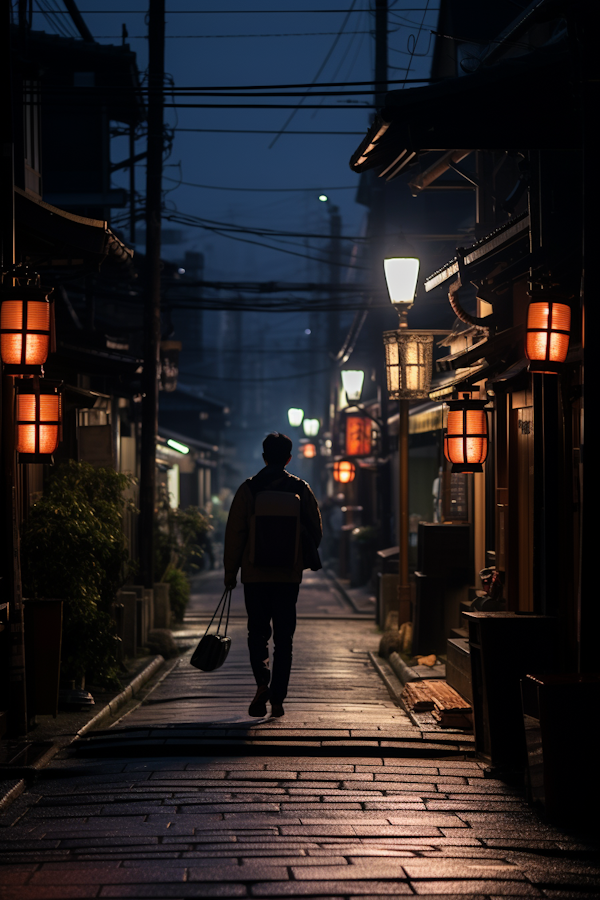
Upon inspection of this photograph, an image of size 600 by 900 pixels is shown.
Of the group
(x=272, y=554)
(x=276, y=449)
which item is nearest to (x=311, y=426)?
(x=276, y=449)

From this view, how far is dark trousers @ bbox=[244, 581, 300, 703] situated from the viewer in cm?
927

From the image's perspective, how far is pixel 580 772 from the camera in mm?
5996

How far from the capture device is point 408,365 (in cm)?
1455

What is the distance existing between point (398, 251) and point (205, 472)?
36283 mm

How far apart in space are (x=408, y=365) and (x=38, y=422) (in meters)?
6.16

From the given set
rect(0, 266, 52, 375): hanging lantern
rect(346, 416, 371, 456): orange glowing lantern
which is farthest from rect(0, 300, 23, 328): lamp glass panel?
rect(346, 416, 371, 456): orange glowing lantern

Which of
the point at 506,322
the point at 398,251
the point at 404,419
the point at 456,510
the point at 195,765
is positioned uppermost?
the point at 398,251

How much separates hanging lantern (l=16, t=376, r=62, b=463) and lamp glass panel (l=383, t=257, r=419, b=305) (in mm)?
5961

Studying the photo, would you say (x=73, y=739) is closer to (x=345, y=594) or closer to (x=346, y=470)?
(x=345, y=594)

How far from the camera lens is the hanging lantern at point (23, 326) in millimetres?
8859

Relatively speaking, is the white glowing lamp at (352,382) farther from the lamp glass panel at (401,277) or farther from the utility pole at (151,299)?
the lamp glass panel at (401,277)

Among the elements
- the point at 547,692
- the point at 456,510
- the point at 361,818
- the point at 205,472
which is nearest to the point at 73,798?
the point at 361,818

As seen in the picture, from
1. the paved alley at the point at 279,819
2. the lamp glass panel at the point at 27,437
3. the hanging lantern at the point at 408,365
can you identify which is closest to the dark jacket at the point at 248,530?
the paved alley at the point at 279,819

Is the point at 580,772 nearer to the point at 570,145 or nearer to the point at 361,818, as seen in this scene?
the point at 361,818
